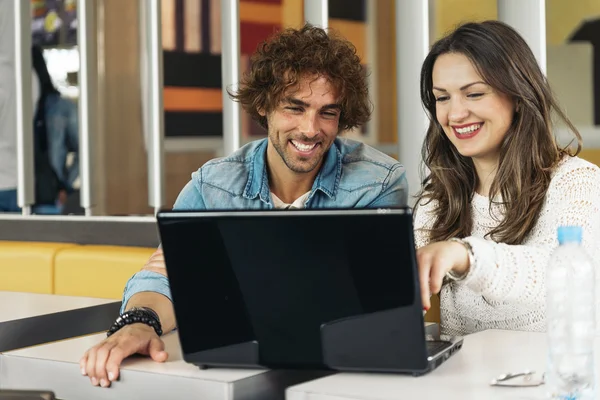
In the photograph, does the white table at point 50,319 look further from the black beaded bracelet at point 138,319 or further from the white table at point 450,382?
the white table at point 450,382

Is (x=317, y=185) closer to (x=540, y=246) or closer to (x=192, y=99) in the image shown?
(x=540, y=246)

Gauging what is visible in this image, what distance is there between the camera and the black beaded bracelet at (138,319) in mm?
1614

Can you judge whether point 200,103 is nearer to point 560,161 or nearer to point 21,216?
point 21,216

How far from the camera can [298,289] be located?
4.06 feet

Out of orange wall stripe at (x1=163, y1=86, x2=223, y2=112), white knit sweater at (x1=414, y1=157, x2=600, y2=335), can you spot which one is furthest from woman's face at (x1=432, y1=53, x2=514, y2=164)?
orange wall stripe at (x1=163, y1=86, x2=223, y2=112)

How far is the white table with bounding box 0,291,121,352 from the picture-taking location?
2055mm

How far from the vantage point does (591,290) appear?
1.19 metres

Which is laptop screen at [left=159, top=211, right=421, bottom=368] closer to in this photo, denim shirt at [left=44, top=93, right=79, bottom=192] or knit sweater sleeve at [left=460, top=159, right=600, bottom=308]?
knit sweater sleeve at [left=460, top=159, right=600, bottom=308]

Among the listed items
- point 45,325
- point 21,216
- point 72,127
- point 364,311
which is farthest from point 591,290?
point 72,127

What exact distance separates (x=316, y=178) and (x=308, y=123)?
144 millimetres

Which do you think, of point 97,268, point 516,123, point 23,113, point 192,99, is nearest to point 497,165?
point 516,123

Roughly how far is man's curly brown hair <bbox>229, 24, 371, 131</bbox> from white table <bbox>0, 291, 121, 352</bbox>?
26.4 inches

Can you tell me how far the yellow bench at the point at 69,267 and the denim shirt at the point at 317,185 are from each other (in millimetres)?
690

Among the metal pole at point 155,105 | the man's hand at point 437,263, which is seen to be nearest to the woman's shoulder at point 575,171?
the man's hand at point 437,263
